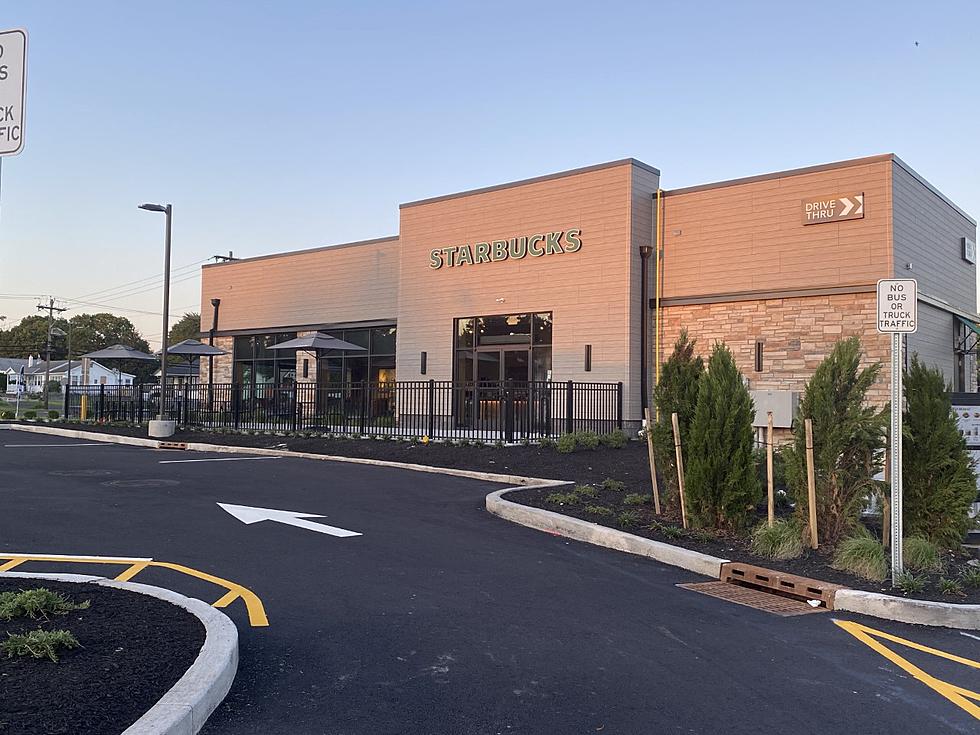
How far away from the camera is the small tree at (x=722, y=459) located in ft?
30.7

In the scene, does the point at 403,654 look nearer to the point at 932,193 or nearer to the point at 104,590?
the point at 104,590

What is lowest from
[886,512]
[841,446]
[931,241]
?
[886,512]

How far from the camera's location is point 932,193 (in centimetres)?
2047

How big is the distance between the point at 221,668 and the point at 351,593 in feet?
7.57

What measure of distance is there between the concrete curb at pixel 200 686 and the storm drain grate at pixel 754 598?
13.9 ft

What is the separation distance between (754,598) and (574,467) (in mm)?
8192

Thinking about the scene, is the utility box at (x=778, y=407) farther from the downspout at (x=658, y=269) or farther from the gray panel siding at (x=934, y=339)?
the downspout at (x=658, y=269)

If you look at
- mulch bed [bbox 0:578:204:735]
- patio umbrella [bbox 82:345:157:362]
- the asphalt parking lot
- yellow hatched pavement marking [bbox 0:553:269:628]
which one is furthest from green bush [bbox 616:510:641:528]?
patio umbrella [bbox 82:345:157:362]

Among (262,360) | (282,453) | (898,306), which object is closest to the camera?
(898,306)

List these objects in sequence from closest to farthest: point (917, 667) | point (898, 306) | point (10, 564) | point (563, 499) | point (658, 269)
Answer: point (917, 667)
point (898, 306)
point (10, 564)
point (563, 499)
point (658, 269)

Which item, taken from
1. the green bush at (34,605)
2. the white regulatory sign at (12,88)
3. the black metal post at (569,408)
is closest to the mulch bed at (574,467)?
the black metal post at (569,408)

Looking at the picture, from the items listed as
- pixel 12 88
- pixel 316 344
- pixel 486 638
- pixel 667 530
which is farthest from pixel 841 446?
pixel 316 344

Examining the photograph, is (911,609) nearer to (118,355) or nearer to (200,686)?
(200,686)

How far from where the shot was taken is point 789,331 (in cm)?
1939
